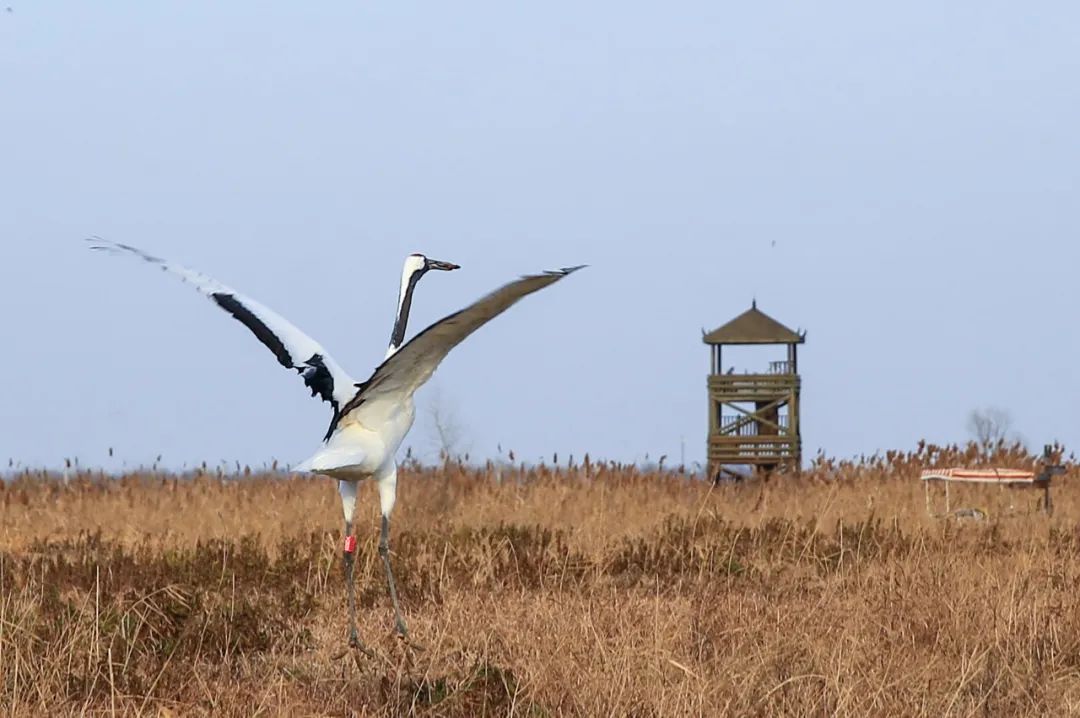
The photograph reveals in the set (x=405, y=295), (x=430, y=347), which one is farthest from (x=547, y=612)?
(x=405, y=295)

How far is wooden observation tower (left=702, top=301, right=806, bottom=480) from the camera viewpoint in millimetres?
25219

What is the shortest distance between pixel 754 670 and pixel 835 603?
8.05ft

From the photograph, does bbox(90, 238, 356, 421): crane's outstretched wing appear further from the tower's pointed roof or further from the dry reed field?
the tower's pointed roof

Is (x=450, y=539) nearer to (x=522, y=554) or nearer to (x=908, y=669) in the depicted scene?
(x=522, y=554)

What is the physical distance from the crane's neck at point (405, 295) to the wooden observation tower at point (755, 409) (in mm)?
A: 16617

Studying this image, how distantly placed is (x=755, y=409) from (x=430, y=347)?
62.5 ft

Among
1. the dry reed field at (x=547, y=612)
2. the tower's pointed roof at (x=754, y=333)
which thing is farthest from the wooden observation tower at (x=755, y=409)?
the dry reed field at (x=547, y=612)

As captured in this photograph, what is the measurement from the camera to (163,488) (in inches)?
697

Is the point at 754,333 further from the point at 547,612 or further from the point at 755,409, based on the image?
the point at 547,612

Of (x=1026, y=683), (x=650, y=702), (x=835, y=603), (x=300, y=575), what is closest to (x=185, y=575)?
(x=300, y=575)

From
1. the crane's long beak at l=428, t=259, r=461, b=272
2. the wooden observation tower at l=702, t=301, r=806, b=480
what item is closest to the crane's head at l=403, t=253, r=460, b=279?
the crane's long beak at l=428, t=259, r=461, b=272

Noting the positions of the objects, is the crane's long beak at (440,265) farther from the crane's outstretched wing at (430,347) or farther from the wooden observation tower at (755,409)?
the wooden observation tower at (755,409)

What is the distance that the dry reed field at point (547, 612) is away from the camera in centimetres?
598

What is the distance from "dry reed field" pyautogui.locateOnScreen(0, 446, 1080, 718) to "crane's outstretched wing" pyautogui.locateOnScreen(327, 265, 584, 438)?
1208 mm
